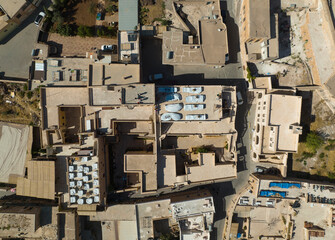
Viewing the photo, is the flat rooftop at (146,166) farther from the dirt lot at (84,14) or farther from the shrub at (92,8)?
the shrub at (92,8)

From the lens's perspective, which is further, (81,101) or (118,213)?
(118,213)

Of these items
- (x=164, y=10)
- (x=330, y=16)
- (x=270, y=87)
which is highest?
(x=164, y=10)

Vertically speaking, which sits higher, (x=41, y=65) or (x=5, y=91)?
(x=41, y=65)

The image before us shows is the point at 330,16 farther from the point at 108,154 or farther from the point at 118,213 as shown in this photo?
the point at 118,213

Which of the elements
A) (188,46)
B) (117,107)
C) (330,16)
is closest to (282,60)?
(330,16)

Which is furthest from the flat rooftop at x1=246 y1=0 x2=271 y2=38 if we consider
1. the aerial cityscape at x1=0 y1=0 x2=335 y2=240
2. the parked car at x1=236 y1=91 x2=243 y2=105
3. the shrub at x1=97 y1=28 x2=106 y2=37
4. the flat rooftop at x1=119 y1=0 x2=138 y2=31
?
the shrub at x1=97 y1=28 x2=106 y2=37

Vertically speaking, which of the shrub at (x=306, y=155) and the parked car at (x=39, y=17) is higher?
the parked car at (x=39, y=17)

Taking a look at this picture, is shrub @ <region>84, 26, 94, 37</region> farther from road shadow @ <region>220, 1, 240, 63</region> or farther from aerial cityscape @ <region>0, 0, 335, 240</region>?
road shadow @ <region>220, 1, 240, 63</region>

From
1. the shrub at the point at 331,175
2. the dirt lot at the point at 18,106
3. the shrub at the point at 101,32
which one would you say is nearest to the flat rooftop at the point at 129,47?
the shrub at the point at 101,32
